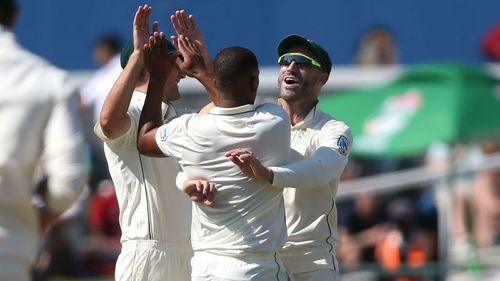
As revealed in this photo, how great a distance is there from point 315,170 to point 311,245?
23.4 inches

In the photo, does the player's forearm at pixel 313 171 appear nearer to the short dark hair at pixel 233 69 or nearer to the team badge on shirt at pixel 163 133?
the short dark hair at pixel 233 69

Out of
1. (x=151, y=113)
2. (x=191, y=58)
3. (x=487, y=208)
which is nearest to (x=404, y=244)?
(x=487, y=208)

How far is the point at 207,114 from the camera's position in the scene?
6387mm

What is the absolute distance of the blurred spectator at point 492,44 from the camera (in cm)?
1552

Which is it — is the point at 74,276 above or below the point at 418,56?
below

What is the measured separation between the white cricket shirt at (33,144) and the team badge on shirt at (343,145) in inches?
51.9

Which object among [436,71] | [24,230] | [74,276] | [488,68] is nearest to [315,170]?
[24,230]

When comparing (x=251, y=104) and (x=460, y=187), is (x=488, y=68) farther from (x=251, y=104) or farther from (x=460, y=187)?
(x=251, y=104)

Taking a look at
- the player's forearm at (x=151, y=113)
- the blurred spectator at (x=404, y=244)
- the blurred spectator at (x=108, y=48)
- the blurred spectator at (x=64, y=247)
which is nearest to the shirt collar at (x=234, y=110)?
the player's forearm at (x=151, y=113)

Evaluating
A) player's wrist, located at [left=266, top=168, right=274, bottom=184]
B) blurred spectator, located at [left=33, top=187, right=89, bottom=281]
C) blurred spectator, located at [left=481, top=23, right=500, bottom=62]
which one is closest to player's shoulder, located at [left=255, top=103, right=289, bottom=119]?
player's wrist, located at [left=266, top=168, right=274, bottom=184]

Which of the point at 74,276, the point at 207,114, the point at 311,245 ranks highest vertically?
the point at 207,114

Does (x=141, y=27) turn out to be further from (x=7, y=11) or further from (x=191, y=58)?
(x=7, y=11)

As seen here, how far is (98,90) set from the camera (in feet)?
41.0

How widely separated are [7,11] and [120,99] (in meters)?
0.69
